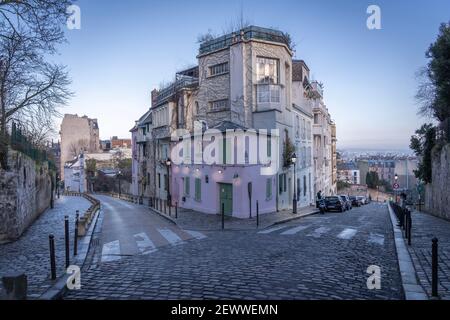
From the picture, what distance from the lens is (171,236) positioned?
1445 cm

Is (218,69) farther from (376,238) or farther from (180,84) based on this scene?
(376,238)

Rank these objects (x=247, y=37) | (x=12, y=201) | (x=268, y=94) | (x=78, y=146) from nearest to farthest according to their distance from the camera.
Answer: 1. (x=12, y=201)
2. (x=268, y=94)
3. (x=247, y=37)
4. (x=78, y=146)

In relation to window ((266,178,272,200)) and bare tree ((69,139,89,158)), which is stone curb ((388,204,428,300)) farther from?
bare tree ((69,139,89,158))

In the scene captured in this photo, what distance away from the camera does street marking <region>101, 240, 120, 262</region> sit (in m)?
10.5

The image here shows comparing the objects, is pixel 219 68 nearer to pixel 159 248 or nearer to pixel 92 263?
pixel 159 248

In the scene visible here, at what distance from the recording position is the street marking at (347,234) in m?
13.7

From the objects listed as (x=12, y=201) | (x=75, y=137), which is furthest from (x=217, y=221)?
(x=75, y=137)

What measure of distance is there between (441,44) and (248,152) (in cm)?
1184

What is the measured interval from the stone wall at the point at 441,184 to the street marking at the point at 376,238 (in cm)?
750

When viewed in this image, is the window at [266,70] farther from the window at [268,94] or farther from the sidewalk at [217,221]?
the sidewalk at [217,221]

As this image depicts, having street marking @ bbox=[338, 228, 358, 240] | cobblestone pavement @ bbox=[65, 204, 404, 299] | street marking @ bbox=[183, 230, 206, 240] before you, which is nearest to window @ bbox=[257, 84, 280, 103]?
street marking @ bbox=[338, 228, 358, 240]

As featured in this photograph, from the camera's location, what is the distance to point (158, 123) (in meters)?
35.5

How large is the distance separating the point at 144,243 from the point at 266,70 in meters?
15.3
